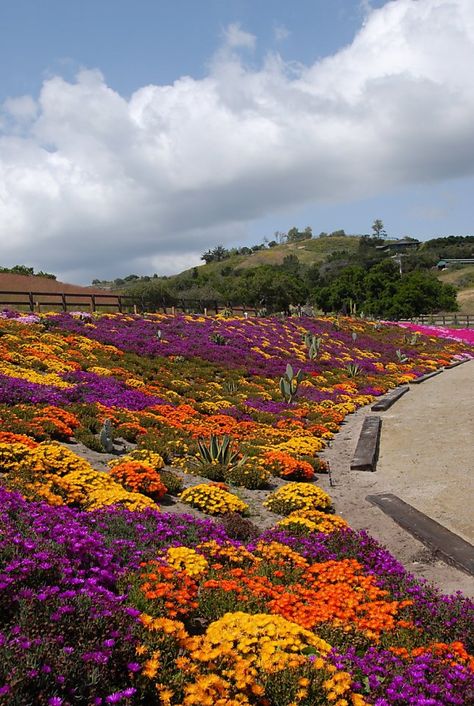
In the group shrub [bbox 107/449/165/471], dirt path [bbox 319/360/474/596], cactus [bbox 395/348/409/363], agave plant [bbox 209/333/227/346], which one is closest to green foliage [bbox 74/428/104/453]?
shrub [bbox 107/449/165/471]

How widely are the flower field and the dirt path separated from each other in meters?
0.60

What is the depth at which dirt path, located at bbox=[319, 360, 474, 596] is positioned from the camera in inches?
297

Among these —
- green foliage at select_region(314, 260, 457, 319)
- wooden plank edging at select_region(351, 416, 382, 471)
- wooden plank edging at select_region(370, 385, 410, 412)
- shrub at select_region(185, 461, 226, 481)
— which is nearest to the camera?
shrub at select_region(185, 461, 226, 481)

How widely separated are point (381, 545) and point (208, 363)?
16.5m

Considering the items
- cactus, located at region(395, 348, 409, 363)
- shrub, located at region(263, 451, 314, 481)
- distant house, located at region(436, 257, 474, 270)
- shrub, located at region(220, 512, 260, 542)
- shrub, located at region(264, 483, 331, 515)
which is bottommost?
cactus, located at region(395, 348, 409, 363)

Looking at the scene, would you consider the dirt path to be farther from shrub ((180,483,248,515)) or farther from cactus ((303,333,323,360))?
cactus ((303,333,323,360))

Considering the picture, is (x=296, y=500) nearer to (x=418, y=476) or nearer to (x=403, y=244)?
(x=418, y=476)

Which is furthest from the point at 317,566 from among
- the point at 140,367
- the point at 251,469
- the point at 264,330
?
the point at 264,330

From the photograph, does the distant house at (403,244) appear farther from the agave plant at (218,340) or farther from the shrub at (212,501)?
Answer: the shrub at (212,501)

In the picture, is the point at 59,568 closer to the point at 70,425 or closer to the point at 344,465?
the point at 70,425

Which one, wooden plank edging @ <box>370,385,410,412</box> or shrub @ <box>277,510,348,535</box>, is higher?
shrub @ <box>277,510,348,535</box>

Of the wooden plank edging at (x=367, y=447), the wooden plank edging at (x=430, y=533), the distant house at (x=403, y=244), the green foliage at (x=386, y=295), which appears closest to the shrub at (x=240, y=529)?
the wooden plank edging at (x=430, y=533)

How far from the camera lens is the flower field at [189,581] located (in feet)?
12.6

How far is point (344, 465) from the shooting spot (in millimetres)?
12680
